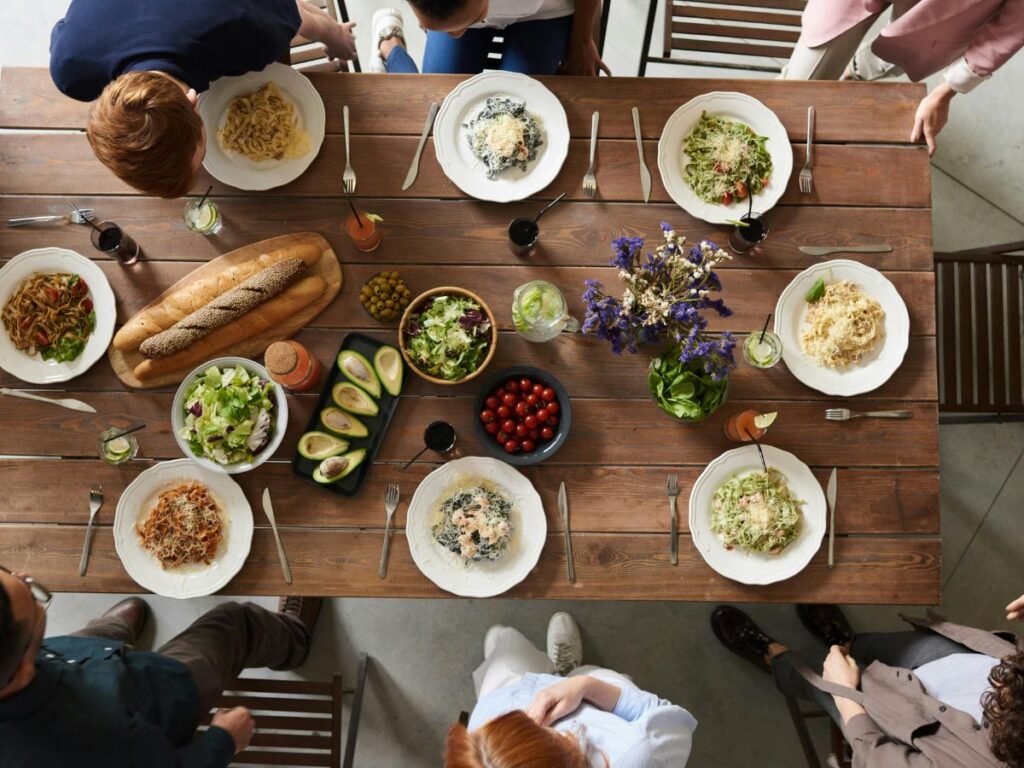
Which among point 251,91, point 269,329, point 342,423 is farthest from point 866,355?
point 251,91

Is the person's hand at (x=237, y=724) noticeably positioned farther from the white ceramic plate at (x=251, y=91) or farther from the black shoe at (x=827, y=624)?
the black shoe at (x=827, y=624)

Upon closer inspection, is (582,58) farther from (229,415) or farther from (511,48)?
(229,415)

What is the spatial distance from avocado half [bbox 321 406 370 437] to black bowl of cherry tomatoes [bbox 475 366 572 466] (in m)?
0.35

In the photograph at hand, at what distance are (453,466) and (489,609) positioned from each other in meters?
1.36

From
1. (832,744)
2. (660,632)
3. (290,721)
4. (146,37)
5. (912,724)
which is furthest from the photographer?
(660,632)

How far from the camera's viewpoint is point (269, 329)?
1986 mm

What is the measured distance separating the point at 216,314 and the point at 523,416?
3.05ft

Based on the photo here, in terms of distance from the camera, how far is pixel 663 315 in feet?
5.44

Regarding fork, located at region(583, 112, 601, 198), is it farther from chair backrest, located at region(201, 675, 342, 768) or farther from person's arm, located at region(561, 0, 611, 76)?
chair backrest, located at region(201, 675, 342, 768)

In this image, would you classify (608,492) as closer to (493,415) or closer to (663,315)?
(493,415)

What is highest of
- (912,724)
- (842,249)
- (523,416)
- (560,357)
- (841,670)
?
(842,249)

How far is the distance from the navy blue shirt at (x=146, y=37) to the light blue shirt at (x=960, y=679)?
8.95 ft

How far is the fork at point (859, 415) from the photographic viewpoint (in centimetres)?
197

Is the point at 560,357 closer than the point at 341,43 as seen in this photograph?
Yes
